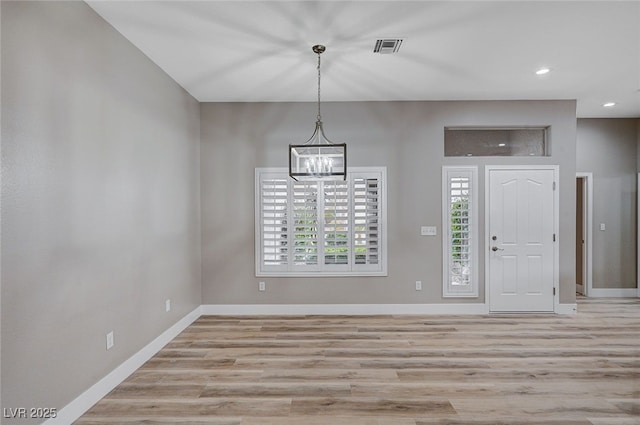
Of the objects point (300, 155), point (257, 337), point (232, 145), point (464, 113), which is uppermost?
point (464, 113)

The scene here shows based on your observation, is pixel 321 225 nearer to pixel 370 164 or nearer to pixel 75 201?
pixel 370 164

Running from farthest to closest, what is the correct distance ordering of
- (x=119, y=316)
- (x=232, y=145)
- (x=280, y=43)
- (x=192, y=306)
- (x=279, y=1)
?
(x=232, y=145) < (x=192, y=306) < (x=280, y=43) < (x=119, y=316) < (x=279, y=1)

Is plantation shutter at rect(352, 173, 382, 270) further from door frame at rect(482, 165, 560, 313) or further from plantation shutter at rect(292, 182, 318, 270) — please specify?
door frame at rect(482, 165, 560, 313)

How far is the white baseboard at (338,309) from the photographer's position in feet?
15.9

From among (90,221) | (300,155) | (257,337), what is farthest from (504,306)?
(90,221)

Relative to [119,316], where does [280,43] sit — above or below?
above

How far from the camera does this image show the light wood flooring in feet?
8.06

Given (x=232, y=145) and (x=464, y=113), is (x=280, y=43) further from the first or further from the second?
(x=464, y=113)

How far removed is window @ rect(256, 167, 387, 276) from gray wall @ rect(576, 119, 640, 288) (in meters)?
3.91

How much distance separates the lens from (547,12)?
2.74 metres

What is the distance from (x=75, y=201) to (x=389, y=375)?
9.44 feet

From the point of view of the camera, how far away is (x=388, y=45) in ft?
10.3

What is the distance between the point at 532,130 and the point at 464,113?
1.06m

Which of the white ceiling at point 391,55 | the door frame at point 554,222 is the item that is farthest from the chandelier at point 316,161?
the door frame at point 554,222
